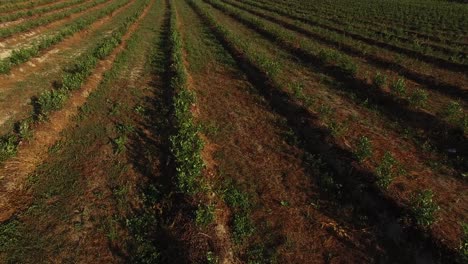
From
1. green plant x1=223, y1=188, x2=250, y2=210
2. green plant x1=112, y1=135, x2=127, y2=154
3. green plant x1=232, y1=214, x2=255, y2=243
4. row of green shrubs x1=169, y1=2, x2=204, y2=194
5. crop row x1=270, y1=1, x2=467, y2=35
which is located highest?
crop row x1=270, y1=1, x2=467, y2=35

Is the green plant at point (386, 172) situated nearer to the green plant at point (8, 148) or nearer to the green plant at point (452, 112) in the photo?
the green plant at point (452, 112)

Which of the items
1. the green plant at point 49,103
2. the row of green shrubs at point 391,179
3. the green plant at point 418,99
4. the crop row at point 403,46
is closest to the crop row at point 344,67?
the green plant at point 418,99

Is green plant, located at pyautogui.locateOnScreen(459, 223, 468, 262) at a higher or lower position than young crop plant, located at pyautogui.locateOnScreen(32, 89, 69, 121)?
lower

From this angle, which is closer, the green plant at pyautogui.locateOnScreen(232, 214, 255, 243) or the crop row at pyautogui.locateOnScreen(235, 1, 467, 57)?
the green plant at pyautogui.locateOnScreen(232, 214, 255, 243)

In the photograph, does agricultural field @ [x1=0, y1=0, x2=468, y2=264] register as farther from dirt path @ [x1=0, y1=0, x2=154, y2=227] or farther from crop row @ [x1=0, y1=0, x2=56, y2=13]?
crop row @ [x1=0, y1=0, x2=56, y2=13]

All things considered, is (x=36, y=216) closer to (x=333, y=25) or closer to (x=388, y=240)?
(x=388, y=240)

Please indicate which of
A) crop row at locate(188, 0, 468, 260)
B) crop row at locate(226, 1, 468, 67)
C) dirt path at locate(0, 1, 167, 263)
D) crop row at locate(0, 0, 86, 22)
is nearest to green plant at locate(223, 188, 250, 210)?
dirt path at locate(0, 1, 167, 263)
